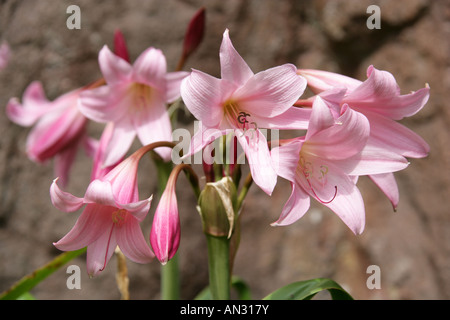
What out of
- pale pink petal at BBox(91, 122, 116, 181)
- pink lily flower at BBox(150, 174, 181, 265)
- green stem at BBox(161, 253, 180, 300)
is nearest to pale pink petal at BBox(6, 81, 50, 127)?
pale pink petal at BBox(91, 122, 116, 181)

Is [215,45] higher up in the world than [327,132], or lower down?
higher up

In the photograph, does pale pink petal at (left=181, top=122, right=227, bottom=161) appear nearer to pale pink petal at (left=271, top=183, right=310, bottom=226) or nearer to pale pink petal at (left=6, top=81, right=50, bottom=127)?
pale pink petal at (left=271, top=183, right=310, bottom=226)

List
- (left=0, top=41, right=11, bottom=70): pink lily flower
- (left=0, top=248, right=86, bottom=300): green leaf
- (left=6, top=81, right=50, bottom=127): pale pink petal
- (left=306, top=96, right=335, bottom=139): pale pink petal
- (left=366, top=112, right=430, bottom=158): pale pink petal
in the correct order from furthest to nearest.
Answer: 1. (left=0, top=41, right=11, bottom=70): pink lily flower
2. (left=6, top=81, right=50, bottom=127): pale pink petal
3. (left=0, top=248, right=86, bottom=300): green leaf
4. (left=366, top=112, right=430, bottom=158): pale pink petal
5. (left=306, top=96, right=335, bottom=139): pale pink petal

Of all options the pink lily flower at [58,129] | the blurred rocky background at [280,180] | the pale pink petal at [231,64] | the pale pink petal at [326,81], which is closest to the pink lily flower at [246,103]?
the pale pink petal at [231,64]

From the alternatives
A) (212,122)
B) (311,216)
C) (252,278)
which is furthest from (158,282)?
(212,122)
